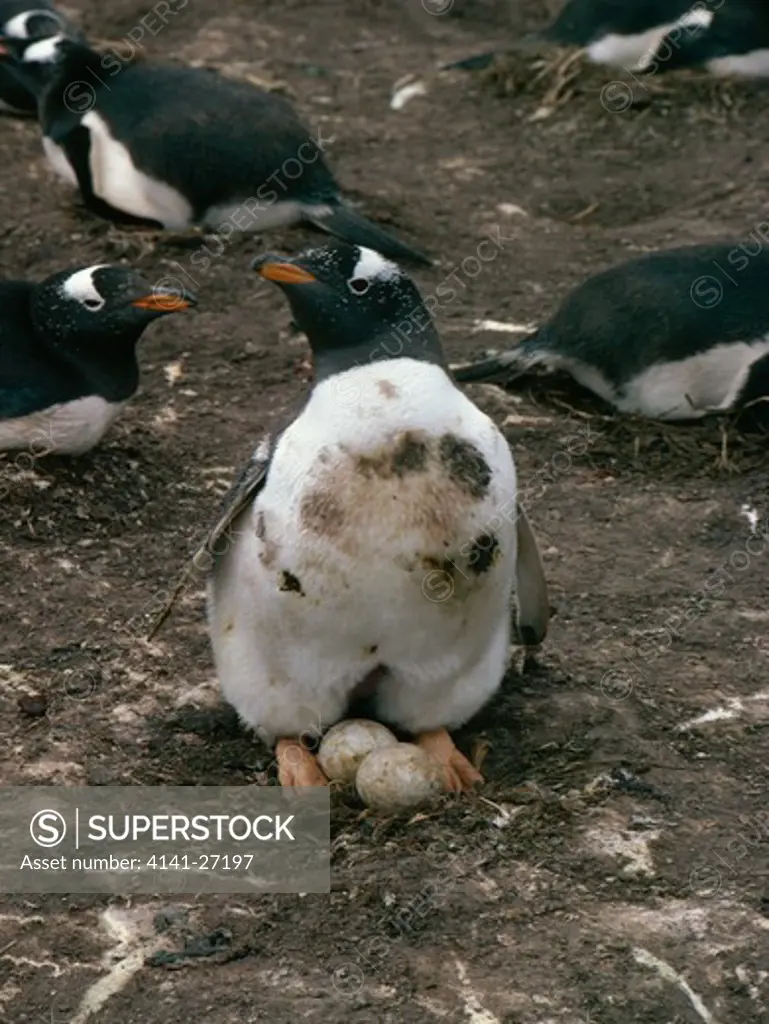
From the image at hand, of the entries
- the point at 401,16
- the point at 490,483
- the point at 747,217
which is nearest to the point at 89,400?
the point at 490,483

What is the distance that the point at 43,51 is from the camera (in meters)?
8.26

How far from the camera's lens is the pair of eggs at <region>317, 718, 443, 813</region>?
13.4 ft

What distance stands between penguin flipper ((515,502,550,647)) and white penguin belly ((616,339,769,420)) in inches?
76.9

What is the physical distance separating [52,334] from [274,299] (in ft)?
5.04

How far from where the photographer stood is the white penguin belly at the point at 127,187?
761 cm

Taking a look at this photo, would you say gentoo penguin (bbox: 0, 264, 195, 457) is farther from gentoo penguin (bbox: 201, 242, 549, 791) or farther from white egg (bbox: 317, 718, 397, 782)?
white egg (bbox: 317, 718, 397, 782)

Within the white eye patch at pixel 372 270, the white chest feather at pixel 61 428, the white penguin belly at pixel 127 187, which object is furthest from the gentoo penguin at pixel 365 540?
the white penguin belly at pixel 127 187

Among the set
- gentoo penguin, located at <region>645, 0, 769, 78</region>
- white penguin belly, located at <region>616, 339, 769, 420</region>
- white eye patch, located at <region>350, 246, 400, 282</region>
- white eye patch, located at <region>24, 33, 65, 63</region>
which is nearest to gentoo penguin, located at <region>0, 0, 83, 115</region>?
white eye patch, located at <region>24, 33, 65, 63</region>

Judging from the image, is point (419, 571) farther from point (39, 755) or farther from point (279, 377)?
point (279, 377)

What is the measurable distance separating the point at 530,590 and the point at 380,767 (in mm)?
682

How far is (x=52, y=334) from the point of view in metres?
5.82

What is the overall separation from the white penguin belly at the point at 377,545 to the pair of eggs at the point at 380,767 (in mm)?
84

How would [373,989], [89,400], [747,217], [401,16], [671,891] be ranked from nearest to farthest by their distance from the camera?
[373,989] → [671,891] → [89,400] → [747,217] → [401,16]
